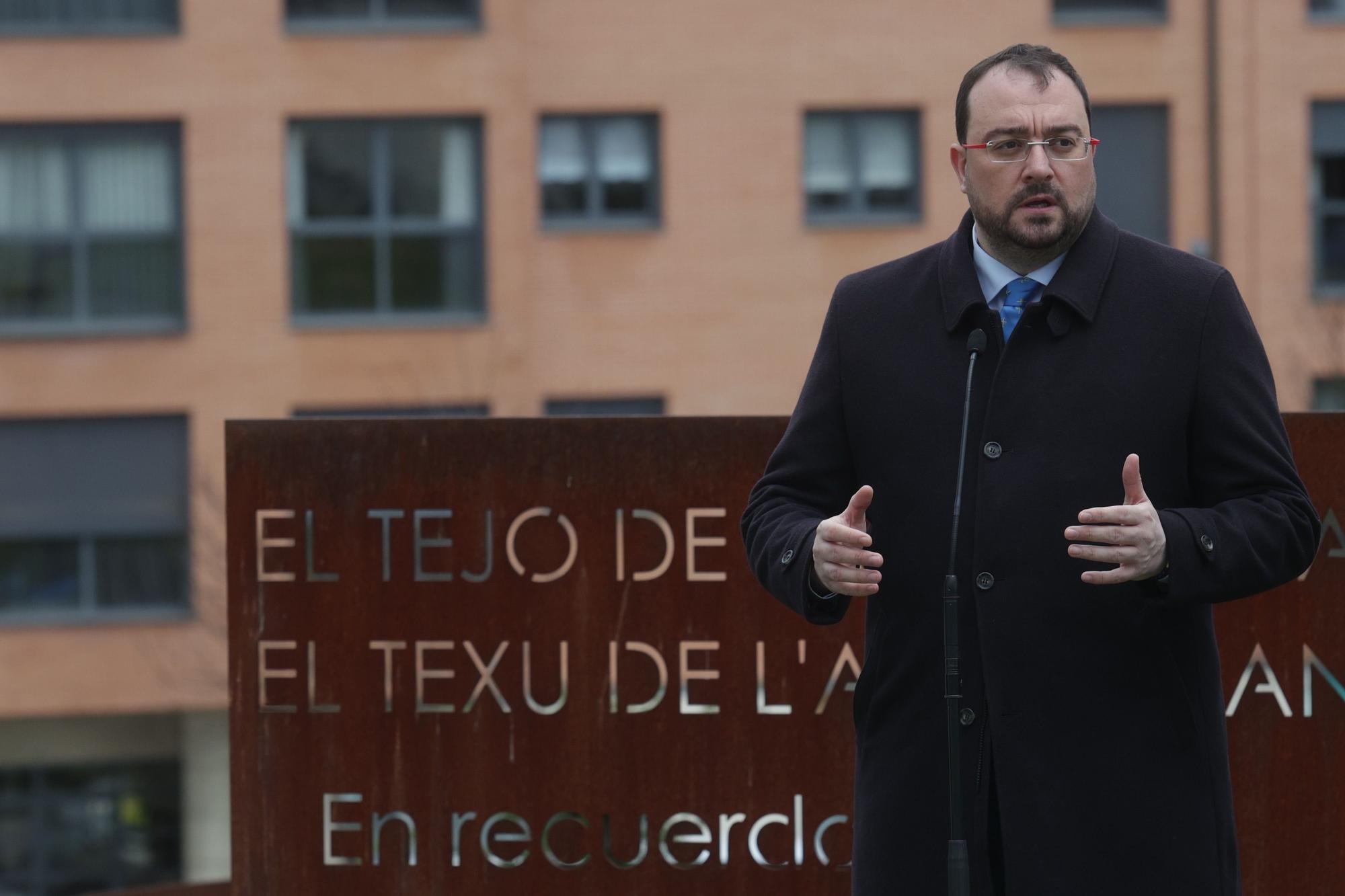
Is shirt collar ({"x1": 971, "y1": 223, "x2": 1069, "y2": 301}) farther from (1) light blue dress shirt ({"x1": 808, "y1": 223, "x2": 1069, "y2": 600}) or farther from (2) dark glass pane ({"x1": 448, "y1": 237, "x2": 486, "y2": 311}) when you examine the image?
(2) dark glass pane ({"x1": 448, "y1": 237, "x2": 486, "y2": 311})

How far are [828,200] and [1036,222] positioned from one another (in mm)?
19397

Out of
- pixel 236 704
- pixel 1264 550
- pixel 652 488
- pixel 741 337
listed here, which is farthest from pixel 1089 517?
pixel 741 337

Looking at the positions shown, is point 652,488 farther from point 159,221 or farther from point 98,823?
point 98,823

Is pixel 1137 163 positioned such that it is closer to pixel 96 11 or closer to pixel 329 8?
pixel 329 8

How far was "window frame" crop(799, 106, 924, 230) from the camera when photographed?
22141mm

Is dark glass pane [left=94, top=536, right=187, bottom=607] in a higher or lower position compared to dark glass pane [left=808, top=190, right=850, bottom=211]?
lower

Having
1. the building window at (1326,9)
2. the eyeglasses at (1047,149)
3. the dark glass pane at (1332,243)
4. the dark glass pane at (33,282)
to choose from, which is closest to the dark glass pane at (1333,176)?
the dark glass pane at (1332,243)

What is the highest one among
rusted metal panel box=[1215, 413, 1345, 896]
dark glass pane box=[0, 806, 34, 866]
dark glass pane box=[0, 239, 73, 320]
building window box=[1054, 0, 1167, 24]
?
building window box=[1054, 0, 1167, 24]

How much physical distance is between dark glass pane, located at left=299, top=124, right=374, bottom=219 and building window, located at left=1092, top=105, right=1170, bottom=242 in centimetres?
798

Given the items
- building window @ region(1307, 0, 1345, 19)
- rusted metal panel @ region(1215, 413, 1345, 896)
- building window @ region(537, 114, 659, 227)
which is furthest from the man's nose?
building window @ region(1307, 0, 1345, 19)

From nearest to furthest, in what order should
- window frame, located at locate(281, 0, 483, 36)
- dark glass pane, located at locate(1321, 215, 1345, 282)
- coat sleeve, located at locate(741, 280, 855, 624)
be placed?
coat sleeve, located at locate(741, 280, 855, 624), window frame, located at locate(281, 0, 483, 36), dark glass pane, located at locate(1321, 215, 1345, 282)

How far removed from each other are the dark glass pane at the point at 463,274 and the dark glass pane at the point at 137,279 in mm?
2939

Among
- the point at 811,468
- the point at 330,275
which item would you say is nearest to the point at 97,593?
the point at 330,275

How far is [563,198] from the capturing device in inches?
877
